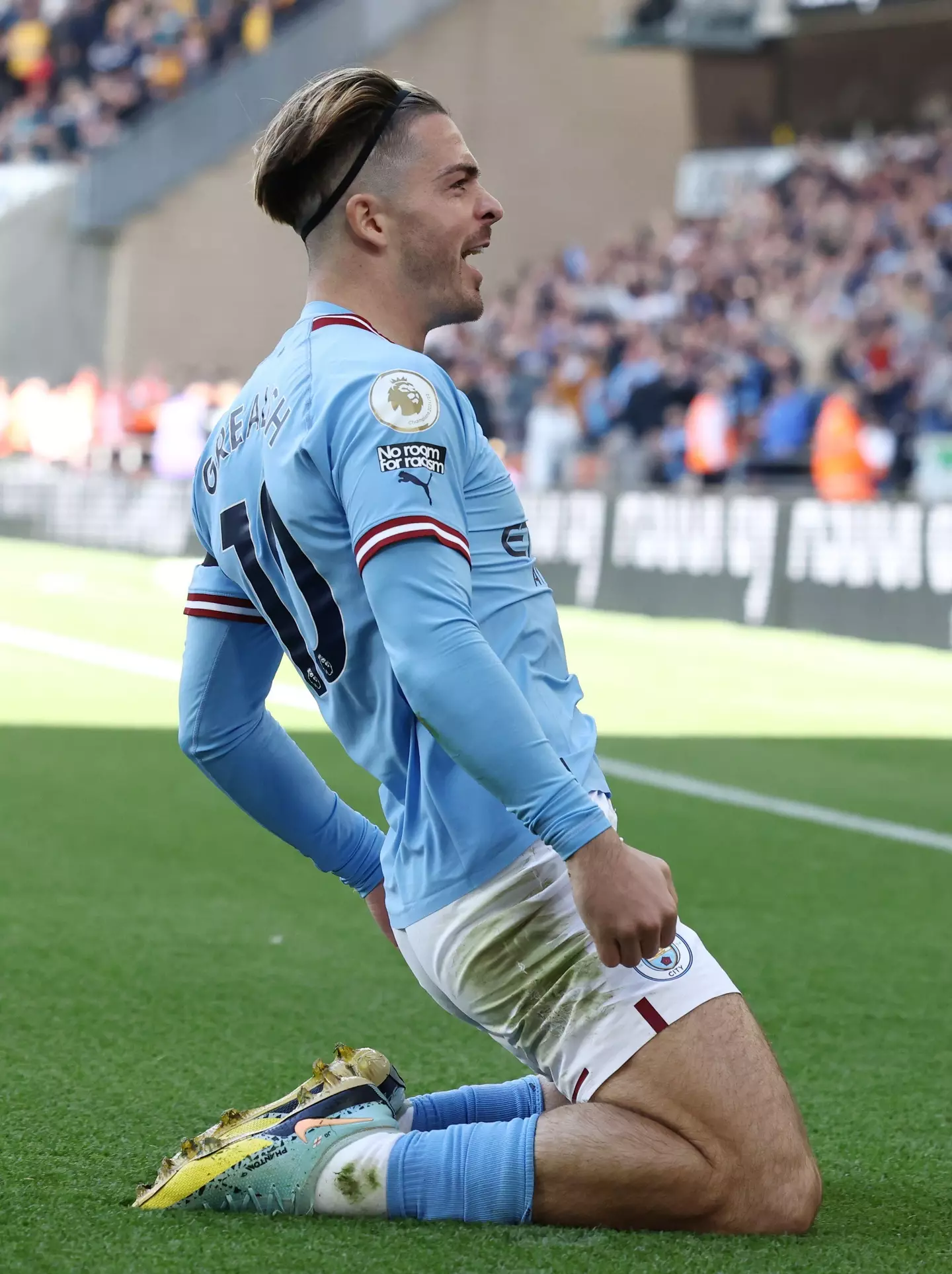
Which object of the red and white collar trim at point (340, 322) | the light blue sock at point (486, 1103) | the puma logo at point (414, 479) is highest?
the red and white collar trim at point (340, 322)

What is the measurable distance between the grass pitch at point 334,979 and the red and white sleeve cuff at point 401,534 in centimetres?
109

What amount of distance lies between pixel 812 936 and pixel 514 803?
11.2ft

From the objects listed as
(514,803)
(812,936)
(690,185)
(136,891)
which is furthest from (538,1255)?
(690,185)

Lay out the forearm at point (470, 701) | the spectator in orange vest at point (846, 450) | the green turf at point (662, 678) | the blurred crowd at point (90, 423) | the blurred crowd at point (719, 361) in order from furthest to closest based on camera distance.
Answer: the blurred crowd at point (90, 423)
the blurred crowd at point (719, 361)
the spectator in orange vest at point (846, 450)
the green turf at point (662, 678)
the forearm at point (470, 701)

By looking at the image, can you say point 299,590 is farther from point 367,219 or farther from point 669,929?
point 669,929

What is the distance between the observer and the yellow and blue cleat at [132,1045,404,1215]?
10.5 feet

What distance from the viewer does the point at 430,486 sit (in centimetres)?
286

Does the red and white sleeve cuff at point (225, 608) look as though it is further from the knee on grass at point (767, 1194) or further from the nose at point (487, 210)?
the knee on grass at point (767, 1194)

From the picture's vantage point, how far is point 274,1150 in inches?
127

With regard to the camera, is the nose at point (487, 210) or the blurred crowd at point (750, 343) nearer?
the nose at point (487, 210)

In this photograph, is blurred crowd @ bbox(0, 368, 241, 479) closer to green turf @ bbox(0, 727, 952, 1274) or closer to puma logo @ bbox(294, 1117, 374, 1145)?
green turf @ bbox(0, 727, 952, 1274)

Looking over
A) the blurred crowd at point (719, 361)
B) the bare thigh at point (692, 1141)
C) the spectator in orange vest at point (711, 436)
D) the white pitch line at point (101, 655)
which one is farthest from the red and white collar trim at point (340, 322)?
the spectator in orange vest at point (711, 436)

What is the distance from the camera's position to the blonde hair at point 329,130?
3072mm

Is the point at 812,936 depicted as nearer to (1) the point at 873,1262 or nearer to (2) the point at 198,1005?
(2) the point at 198,1005
